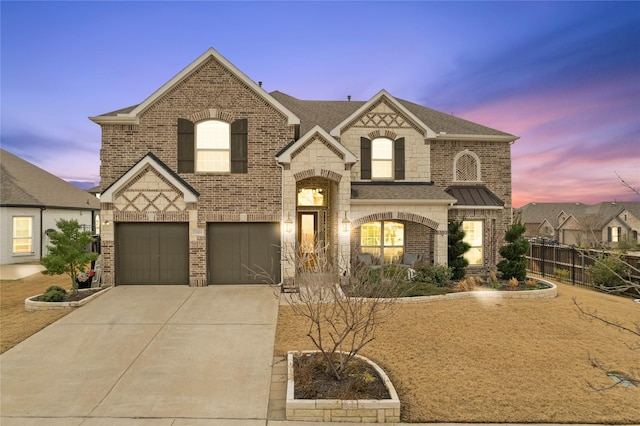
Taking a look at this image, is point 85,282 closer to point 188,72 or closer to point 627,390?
point 188,72

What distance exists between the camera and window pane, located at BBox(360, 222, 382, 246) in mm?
15336

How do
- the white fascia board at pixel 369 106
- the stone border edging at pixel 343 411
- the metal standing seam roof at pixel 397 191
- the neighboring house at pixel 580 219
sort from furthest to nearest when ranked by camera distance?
1. the neighboring house at pixel 580 219
2. the white fascia board at pixel 369 106
3. the metal standing seam roof at pixel 397 191
4. the stone border edging at pixel 343 411

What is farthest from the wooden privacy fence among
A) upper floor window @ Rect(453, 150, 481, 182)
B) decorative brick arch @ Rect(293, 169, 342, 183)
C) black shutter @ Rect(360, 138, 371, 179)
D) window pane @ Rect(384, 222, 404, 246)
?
decorative brick arch @ Rect(293, 169, 342, 183)

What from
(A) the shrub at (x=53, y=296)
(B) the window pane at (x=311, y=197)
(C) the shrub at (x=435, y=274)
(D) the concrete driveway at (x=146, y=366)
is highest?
(B) the window pane at (x=311, y=197)

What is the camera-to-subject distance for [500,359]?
7.34m

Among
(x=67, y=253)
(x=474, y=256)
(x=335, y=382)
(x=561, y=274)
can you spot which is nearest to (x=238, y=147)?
(x=67, y=253)

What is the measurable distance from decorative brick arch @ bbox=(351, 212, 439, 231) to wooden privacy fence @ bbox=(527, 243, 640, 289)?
5930mm

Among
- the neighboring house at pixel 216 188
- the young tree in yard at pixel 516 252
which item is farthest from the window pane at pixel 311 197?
the young tree in yard at pixel 516 252

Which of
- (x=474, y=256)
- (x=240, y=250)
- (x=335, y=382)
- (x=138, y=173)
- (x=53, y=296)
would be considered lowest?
(x=335, y=382)

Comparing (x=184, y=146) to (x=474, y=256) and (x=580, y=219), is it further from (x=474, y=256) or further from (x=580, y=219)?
(x=580, y=219)

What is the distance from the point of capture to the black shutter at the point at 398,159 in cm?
1570

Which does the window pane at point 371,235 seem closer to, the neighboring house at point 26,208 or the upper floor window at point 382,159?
the upper floor window at point 382,159

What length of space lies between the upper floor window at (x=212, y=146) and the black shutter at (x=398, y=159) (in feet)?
24.2

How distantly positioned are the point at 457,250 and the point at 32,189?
85.8 ft
